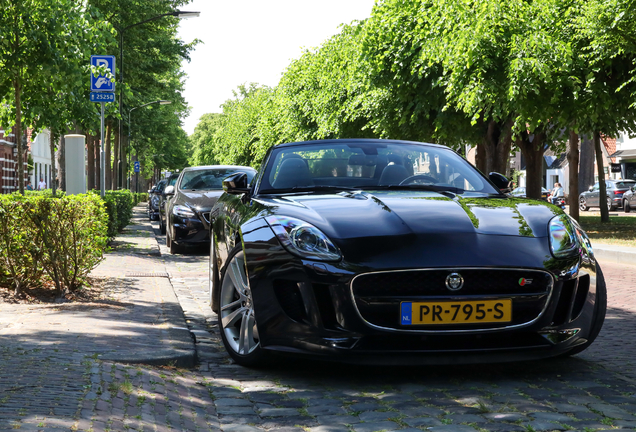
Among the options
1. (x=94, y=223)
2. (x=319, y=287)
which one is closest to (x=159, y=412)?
(x=319, y=287)

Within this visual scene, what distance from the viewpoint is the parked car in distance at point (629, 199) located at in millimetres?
38406

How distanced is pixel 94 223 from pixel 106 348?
361 cm

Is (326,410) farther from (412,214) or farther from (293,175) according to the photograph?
(293,175)

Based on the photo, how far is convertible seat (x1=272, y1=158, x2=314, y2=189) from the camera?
5523 mm

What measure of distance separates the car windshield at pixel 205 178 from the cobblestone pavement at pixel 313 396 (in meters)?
10.2

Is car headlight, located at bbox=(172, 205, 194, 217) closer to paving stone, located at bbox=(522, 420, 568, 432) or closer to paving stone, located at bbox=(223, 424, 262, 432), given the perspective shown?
paving stone, located at bbox=(223, 424, 262, 432)

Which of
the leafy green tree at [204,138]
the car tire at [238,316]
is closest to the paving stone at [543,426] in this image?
the car tire at [238,316]

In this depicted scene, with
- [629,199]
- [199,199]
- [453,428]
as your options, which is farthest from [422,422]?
[629,199]

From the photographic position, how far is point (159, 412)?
372cm

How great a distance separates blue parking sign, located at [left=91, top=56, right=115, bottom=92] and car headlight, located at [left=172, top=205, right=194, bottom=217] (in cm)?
237

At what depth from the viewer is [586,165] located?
51.8m

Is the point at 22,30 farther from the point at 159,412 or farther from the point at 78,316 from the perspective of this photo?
the point at 159,412

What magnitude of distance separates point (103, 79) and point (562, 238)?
10999 millimetres

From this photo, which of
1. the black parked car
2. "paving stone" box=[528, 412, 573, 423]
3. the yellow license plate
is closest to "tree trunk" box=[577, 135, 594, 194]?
the black parked car
